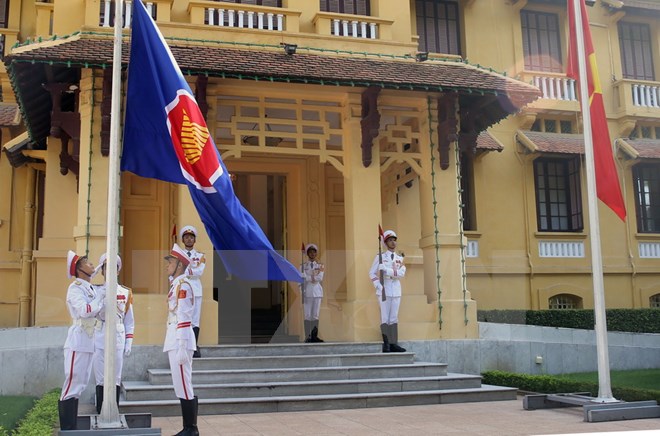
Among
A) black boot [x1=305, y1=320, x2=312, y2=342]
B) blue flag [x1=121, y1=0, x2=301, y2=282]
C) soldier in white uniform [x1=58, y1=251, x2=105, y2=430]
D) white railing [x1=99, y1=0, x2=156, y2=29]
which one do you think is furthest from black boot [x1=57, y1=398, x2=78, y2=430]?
white railing [x1=99, y1=0, x2=156, y2=29]

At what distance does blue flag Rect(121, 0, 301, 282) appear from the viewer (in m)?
7.54

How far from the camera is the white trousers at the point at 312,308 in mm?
14414

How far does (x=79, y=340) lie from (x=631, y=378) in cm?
956

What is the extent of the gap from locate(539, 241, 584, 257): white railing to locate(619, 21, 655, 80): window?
219 inches

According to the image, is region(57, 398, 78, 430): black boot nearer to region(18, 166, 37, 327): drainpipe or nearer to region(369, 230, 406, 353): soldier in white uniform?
region(369, 230, 406, 353): soldier in white uniform

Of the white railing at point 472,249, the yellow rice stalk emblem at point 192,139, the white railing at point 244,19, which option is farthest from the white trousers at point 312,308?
the yellow rice stalk emblem at point 192,139

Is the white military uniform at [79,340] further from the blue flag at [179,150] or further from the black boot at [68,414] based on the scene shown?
the blue flag at [179,150]

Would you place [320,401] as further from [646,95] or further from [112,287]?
[646,95]

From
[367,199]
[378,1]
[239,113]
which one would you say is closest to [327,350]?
[367,199]

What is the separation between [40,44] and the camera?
38.5ft

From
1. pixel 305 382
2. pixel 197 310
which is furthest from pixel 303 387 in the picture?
pixel 197 310

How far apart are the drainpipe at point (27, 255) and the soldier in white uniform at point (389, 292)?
8.19m

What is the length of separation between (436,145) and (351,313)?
12.0ft

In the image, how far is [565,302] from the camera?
20.3 metres
